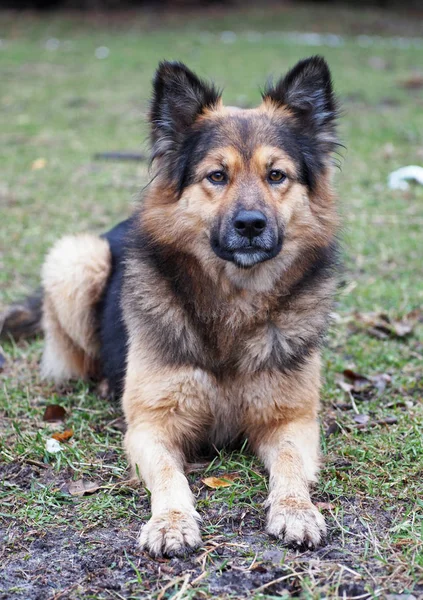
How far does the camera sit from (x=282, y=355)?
13.0ft

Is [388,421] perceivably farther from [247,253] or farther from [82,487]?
[82,487]

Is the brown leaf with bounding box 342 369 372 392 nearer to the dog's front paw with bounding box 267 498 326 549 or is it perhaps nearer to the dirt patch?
the dirt patch

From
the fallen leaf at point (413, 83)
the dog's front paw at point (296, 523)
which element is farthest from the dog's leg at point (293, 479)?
the fallen leaf at point (413, 83)

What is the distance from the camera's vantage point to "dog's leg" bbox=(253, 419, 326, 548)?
10.5ft

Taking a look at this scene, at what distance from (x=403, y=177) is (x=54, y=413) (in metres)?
6.17

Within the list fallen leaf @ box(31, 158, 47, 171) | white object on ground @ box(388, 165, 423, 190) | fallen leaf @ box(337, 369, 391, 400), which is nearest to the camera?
fallen leaf @ box(337, 369, 391, 400)

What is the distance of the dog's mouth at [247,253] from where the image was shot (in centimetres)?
377

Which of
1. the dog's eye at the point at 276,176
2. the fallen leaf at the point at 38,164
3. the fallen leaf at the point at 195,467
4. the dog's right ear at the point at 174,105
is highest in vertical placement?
the dog's right ear at the point at 174,105

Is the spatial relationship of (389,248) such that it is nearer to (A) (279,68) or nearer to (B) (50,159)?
(B) (50,159)

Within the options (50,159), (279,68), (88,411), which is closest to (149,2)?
(279,68)

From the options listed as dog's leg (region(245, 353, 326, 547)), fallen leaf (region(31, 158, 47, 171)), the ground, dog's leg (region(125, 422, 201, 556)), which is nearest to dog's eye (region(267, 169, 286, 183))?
the ground

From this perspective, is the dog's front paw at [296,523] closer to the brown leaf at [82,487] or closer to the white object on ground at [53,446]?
the brown leaf at [82,487]

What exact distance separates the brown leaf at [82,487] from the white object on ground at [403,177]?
6.46m

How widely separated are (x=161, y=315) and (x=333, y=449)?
1.20 meters
